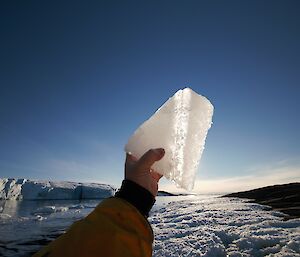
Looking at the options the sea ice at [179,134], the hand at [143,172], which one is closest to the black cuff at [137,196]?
the hand at [143,172]

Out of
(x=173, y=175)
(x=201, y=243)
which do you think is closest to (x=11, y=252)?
(x=201, y=243)

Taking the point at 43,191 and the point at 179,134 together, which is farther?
the point at 43,191

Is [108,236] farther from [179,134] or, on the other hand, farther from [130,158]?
[179,134]

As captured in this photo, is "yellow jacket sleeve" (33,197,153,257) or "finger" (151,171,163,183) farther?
"finger" (151,171,163,183)

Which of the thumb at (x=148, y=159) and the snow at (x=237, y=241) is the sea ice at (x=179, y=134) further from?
the snow at (x=237, y=241)

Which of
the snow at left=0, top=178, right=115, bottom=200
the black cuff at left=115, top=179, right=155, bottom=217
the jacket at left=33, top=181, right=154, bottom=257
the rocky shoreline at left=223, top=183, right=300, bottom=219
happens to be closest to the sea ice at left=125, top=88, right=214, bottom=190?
the black cuff at left=115, top=179, right=155, bottom=217

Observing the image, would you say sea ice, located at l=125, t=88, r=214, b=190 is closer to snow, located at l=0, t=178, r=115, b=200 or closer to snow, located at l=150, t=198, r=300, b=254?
snow, located at l=150, t=198, r=300, b=254

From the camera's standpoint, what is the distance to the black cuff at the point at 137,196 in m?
1.10

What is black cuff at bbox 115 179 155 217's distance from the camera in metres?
1.10

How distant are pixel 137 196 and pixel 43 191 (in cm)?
6527

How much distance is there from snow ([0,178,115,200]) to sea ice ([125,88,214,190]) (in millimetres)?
63159

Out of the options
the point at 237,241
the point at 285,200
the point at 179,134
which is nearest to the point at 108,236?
the point at 179,134

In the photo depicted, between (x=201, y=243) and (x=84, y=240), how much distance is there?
506 cm

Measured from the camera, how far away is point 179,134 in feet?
5.24
